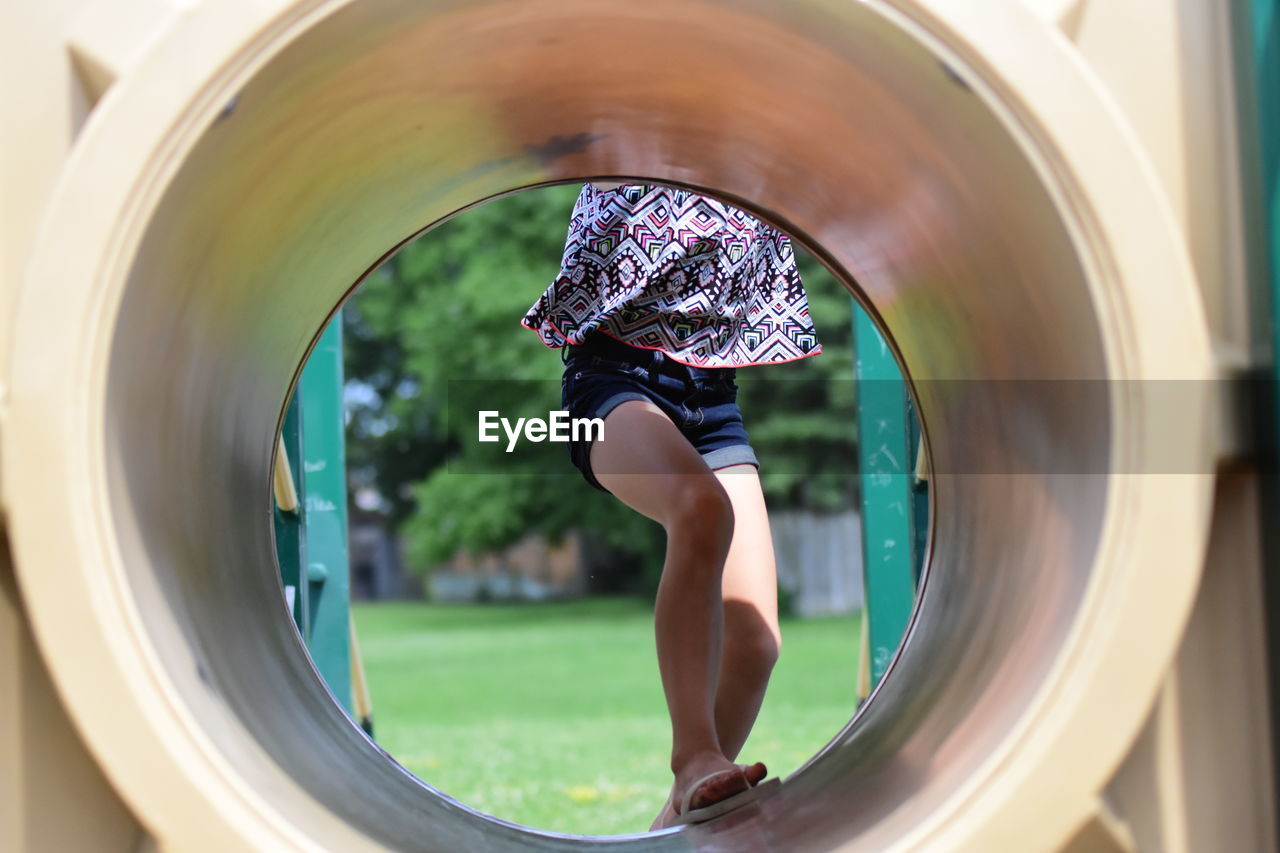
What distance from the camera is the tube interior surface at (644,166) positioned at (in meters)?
0.97

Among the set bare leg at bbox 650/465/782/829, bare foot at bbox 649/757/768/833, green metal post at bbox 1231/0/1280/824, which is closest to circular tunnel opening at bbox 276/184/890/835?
bare leg at bbox 650/465/782/829

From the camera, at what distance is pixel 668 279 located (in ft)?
6.31

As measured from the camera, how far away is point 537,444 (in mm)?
16484

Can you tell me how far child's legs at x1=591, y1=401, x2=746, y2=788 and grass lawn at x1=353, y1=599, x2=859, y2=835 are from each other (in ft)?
2.69

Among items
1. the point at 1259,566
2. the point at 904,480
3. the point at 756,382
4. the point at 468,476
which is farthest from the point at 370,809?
the point at 468,476

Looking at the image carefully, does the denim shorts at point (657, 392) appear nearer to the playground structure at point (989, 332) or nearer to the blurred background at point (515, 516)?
the playground structure at point (989, 332)

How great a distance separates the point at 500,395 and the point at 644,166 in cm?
1310

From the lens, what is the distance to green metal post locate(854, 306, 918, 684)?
2646 millimetres

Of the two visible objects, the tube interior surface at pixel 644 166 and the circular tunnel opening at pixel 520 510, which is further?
the circular tunnel opening at pixel 520 510

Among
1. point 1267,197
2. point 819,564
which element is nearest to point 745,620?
point 1267,197

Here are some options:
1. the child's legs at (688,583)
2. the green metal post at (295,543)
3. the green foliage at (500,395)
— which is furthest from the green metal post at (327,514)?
the green foliage at (500,395)

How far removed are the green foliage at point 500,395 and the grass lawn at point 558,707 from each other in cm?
117

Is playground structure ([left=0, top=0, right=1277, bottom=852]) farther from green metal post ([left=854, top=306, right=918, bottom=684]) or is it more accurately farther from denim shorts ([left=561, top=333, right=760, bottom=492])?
green metal post ([left=854, top=306, right=918, bottom=684])

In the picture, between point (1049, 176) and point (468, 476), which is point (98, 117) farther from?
point (468, 476)
